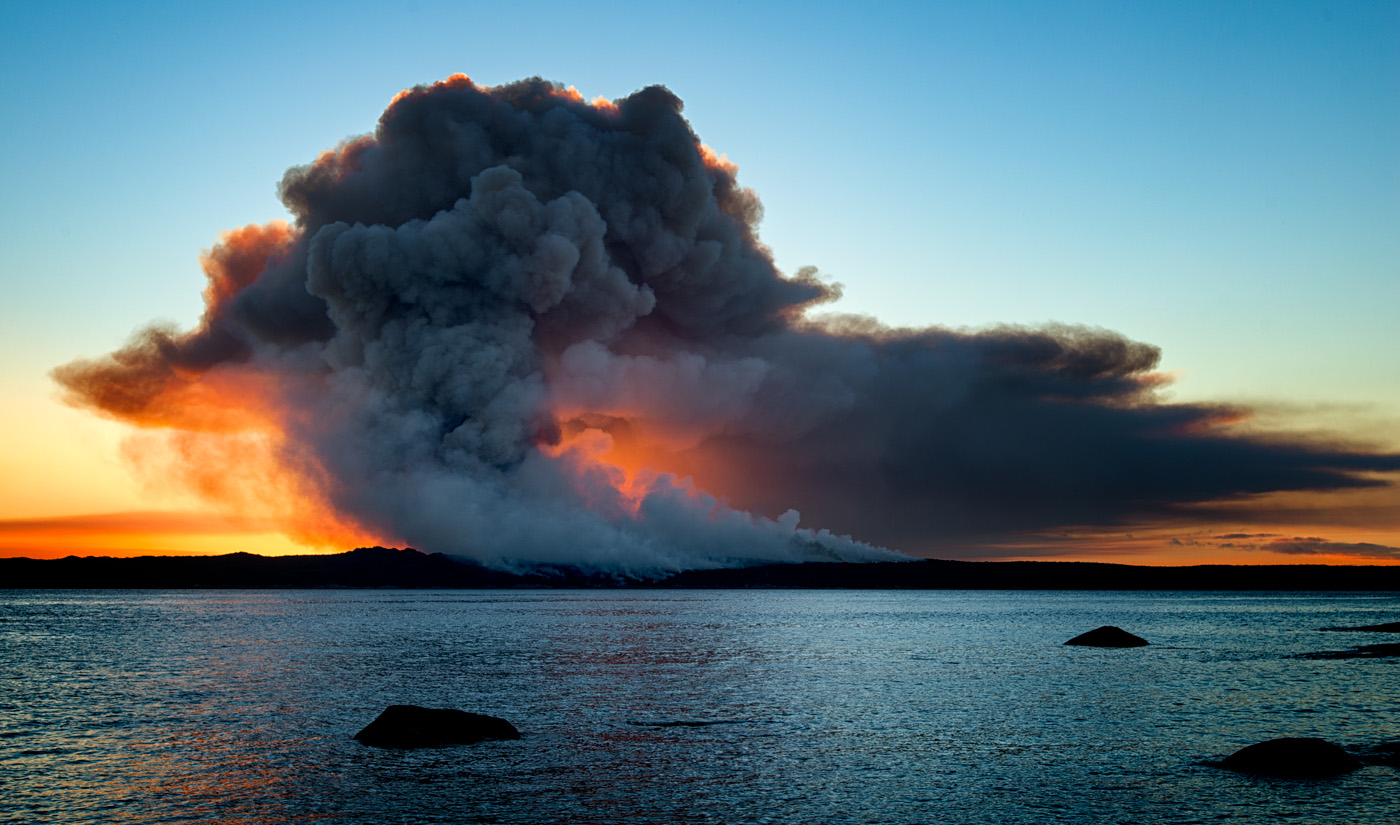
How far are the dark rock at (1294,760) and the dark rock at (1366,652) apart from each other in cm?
4576

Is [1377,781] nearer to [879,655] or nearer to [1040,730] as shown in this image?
[1040,730]

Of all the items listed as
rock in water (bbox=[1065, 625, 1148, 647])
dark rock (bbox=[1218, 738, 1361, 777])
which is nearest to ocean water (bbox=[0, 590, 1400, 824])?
dark rock (bbox=[1218, 738, 1361, 777])

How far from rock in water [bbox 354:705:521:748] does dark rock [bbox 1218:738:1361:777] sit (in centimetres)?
2245

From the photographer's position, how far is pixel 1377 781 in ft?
89.6

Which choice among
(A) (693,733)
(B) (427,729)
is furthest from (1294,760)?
(B) (427,729)

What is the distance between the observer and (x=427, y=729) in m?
32.7

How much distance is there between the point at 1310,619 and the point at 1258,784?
12573 centimetres

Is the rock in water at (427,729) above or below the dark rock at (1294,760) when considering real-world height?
above

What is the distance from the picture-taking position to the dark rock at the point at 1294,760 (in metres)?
28.2

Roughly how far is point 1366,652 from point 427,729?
6608 cm

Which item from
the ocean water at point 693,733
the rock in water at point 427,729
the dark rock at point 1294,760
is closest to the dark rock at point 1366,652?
the ocean water at point 693,733

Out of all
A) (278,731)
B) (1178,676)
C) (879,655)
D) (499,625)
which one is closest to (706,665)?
(879,655)

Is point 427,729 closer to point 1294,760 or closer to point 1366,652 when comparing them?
point 1294,760

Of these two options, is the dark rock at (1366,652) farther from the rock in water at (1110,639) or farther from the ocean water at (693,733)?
the rock in water at (1110,639)
